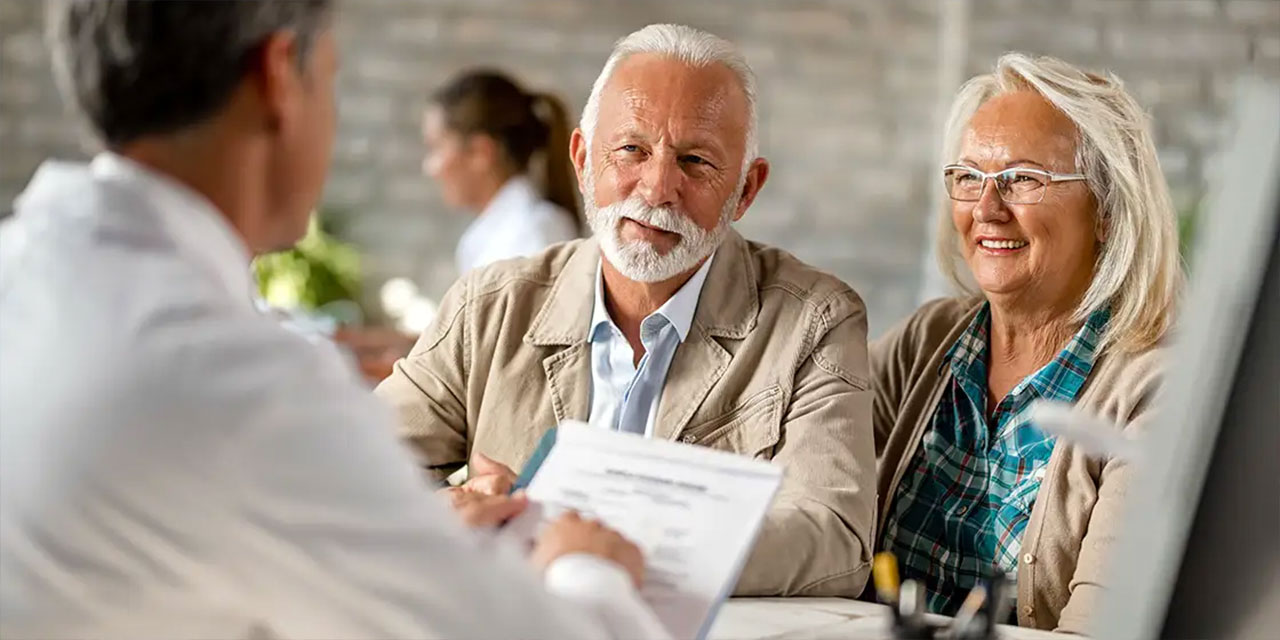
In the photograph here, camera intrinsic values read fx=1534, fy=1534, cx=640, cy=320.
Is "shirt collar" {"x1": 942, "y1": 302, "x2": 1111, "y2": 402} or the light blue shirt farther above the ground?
"shirt collar" {"x1": 942, "y1": 302, "x2": 1111, "y2": 402}

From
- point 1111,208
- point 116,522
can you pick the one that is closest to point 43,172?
point 116,522

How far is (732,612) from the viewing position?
165 cm

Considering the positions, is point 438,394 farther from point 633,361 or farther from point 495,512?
point 495,512

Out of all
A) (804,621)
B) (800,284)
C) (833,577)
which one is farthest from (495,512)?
(800,284)

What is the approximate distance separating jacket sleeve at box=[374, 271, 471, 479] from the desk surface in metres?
0.55

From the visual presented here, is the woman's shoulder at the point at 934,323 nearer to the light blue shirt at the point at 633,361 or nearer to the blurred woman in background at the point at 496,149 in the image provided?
the light blue shirt at the point at 633,361

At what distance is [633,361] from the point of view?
2.08 metres

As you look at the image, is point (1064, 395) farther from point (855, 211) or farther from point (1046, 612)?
point (855, 211)

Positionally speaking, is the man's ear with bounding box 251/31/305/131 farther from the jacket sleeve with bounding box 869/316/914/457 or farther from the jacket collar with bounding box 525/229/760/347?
the jacket sleeve with bounding box 869/316/914/457

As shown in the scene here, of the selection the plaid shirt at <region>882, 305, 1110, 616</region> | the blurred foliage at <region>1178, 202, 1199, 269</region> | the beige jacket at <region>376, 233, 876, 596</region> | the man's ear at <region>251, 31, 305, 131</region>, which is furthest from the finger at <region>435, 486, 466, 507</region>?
the blurred foliage at <region>1178, 202, 1199, 269</region>

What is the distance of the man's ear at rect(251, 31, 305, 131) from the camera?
1112mm

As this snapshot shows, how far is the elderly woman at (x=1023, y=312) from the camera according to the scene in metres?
2.05

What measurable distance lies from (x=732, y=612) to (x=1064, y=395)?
0.68 meters

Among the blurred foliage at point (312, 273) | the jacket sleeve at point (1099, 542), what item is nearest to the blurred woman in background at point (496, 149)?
the blurred foliage at point (312, 273)
